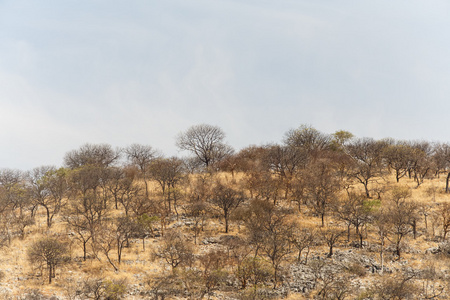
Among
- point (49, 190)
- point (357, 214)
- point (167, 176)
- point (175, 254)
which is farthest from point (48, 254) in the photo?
point (357, 214)

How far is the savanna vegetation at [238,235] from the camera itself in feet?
111

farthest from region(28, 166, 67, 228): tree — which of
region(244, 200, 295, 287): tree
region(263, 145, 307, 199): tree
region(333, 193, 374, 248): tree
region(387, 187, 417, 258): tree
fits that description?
region(387, 187, 417, 258): tree

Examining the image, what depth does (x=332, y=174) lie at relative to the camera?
63.3 m

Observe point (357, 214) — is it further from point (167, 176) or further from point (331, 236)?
point (167, 176)

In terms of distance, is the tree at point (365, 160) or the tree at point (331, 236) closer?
the tree at point (331, 236)

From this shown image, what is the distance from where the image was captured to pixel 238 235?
4762 centimetres

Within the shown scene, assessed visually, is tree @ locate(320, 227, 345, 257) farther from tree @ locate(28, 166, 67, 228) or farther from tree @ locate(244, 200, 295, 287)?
tree @ locate(28, 166, 67, 228)

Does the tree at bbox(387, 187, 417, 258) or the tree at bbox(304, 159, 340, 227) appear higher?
the tree at bbox(304, 159, 340, 227)

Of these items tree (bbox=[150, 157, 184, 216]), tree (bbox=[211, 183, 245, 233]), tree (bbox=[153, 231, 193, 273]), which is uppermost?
tree (bbox=[150, 157, 184, 216])

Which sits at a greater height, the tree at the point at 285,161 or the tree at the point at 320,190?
the tree at the point at 285,161

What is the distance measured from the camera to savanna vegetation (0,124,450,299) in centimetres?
3391

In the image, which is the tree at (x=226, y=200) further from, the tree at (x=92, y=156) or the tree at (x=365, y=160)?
the tree at (x=92, y=156)

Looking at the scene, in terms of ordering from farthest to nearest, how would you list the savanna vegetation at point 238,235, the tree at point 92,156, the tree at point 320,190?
the tree at point 92,156 → the tree at point 320,190 → the savanna vegetation at point 238,235

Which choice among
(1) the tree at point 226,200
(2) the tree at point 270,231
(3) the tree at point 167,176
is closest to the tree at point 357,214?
(2) the tree at point 270,231
